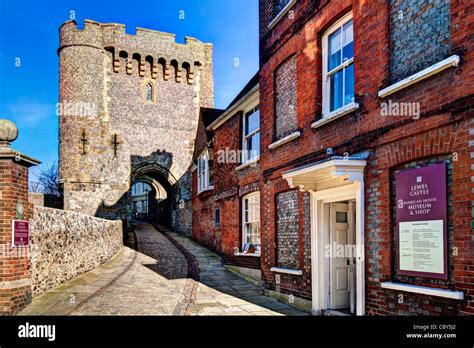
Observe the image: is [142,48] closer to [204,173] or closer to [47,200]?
[47,200]

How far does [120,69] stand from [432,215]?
28.5 meters

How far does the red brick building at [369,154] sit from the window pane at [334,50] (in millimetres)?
42

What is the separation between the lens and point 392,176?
7.23 meters

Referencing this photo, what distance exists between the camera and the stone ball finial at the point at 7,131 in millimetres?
7961

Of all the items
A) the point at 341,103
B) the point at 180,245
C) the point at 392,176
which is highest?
the point at 341,103

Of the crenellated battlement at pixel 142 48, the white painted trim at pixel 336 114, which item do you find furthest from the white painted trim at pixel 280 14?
the crenellated battlement at pixel 142 48

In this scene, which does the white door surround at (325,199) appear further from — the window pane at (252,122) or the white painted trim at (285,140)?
the window pane at (252,122)

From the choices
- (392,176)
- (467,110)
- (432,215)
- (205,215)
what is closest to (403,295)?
(432,215)

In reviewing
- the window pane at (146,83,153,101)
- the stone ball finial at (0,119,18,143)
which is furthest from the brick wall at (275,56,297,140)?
the window pane at (146,83,153,101)

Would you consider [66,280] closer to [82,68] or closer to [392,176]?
[392,176]

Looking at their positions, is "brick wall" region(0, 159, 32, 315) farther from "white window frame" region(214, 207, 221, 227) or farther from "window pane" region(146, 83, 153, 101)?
"window pane" region(146, 83, 153, 101)

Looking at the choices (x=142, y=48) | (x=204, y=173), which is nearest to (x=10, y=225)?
(x=204, y=173)

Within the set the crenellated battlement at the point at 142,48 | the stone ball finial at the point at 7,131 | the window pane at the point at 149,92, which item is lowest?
the stone ball finial at the point at 7,131

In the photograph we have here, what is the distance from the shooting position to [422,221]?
6.45 metres
